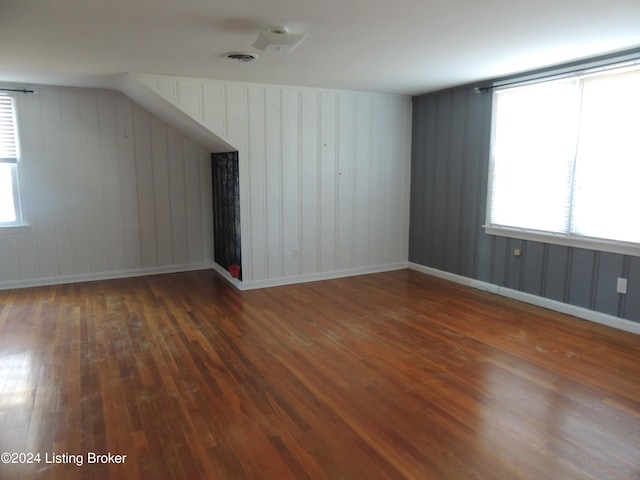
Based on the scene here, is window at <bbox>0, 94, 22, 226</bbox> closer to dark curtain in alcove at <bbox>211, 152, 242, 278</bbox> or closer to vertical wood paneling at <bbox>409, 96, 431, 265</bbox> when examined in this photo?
dark curtain in alcove at <bbox>211, 152, 242, 278</bbox>

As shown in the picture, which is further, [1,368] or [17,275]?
[17,275]

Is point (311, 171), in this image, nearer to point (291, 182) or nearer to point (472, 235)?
point (291, 182)

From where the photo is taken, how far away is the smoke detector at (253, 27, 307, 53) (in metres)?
2.83

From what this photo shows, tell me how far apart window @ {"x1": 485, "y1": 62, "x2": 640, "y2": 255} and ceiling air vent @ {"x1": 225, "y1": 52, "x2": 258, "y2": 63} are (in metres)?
2.58

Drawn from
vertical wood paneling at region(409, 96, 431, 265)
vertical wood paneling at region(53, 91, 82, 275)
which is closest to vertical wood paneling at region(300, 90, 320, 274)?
vertical wood paneling at region(409, 96, 431, 265)

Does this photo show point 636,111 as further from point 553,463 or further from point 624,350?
point 553,463

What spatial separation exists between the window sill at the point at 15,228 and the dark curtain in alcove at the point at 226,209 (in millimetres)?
2106

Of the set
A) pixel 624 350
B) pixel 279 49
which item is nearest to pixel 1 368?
pixel 279 49

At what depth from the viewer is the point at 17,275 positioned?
197 inches

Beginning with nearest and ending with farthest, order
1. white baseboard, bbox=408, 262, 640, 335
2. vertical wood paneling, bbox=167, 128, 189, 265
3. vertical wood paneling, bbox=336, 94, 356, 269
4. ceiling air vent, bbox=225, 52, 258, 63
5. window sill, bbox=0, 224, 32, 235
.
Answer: ceiling air vent, bbox=225, 52, 258, 63 < white baseboard, bbox=408, 262, 640, 335 < window sill, bbox=0, 224, 32, 235 < vertical wood paneling, bbox=336, 94, 356, 269 < vertical wood paneling, bbox=167, 128, 189, 265

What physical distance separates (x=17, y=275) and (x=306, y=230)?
10.9 feet

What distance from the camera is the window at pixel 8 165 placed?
15.7 feet

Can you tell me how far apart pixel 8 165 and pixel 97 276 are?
1547 millimetres

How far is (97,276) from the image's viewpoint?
537 cm
